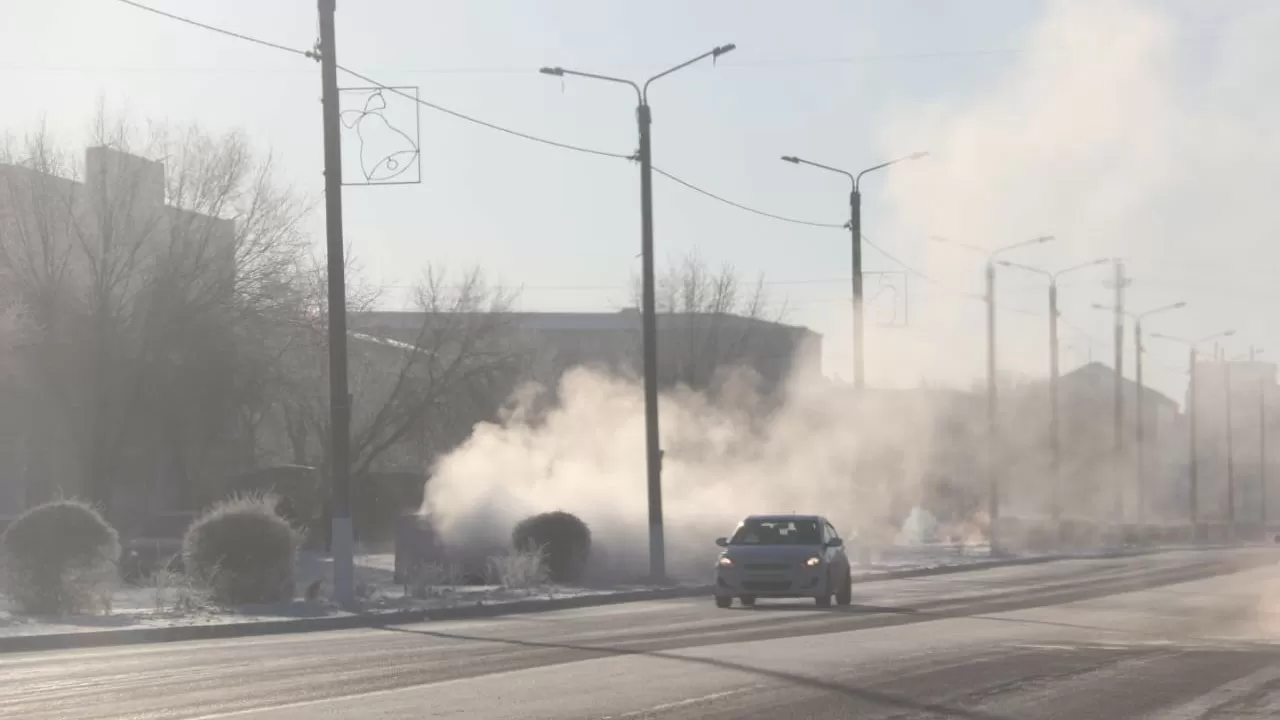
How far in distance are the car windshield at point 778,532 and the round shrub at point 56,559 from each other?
9.92 m

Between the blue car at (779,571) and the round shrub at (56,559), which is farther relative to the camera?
Answer: the blue car at (779,571)

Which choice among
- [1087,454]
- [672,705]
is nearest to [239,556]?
[672,705]

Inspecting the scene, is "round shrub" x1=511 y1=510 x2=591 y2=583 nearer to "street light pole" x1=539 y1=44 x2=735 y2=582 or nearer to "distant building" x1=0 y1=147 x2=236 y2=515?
"street light pole" x1=539 y1=44 x2=735 y2=582

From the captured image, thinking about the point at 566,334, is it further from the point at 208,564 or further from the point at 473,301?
the point at 208,564

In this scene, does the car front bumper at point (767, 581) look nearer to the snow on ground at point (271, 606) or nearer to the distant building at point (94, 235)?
the snow on ground at point (271, 606)

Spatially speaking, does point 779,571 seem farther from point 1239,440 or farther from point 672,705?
point 1239,440

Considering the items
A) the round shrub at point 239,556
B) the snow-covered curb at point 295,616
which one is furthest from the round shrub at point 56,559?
the round shrub at point 239,556

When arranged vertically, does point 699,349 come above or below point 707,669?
above

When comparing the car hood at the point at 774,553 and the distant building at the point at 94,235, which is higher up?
the distant building at the point at 94,235

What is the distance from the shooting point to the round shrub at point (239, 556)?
2712cm

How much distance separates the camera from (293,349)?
A: 157 ft

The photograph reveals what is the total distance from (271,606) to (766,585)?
7.65 meters

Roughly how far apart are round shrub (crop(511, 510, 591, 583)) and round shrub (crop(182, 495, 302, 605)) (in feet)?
24.1

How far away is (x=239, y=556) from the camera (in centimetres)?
2727
